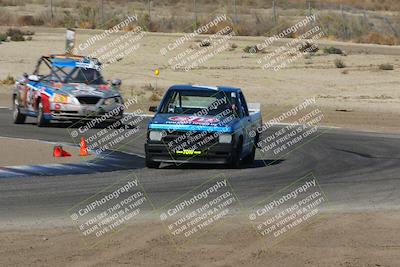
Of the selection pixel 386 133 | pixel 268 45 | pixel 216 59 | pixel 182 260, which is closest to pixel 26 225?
pixel 182 260

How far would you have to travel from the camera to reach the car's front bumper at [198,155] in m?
17.8

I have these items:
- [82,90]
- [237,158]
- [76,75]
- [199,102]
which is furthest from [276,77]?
[237,158]

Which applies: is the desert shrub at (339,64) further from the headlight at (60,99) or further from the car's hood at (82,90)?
the headlight at (60,99)

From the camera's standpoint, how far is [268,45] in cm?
4978

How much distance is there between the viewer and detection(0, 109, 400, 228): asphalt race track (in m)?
14.2

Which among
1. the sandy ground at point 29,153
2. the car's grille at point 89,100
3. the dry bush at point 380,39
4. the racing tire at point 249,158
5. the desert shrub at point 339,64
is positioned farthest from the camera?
the dry bush at point 380,39

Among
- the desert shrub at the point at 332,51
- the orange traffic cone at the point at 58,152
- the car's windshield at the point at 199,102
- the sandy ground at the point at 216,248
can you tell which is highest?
the sandy ground at the point at 216,248

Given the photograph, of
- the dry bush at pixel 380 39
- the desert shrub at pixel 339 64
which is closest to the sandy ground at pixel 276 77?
the desert shrub at pixel 339 64

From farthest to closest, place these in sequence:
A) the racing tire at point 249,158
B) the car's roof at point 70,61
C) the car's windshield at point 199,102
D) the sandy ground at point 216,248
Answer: the car's roof at point 70,61 → the racing tire at point 249,158 → the car's windshield at point 199,102 → the sandy ground at point 216,248

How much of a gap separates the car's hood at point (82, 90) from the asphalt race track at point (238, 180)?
166 centimetres

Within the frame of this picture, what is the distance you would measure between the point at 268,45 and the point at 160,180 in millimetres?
33708

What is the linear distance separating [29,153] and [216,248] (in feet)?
28.9

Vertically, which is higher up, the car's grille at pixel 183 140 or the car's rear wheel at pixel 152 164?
the car's grille at pixel 183 140

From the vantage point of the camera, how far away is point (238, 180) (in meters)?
16.9
